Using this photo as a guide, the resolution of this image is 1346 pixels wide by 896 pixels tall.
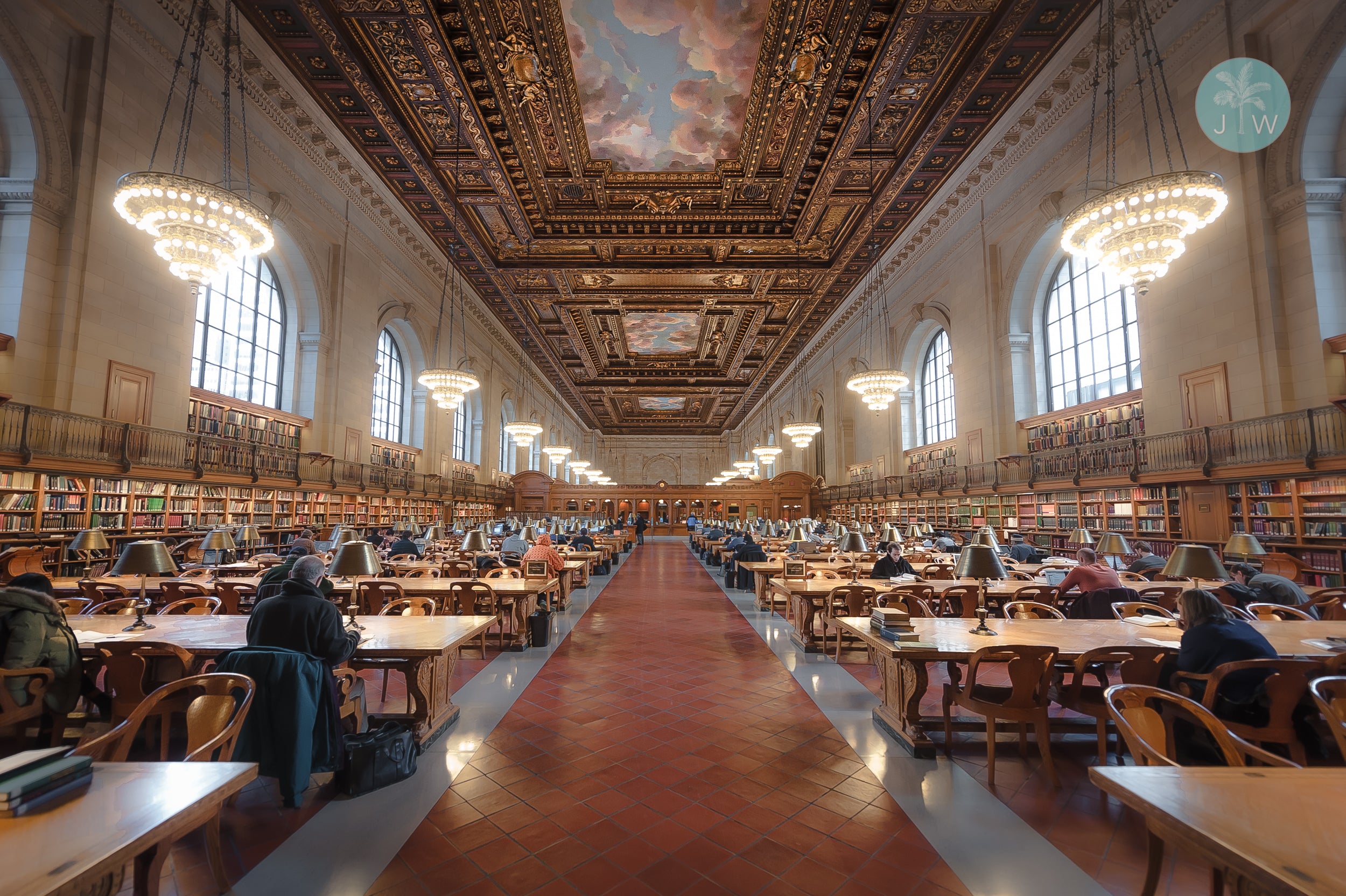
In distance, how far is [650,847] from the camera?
265 centimetres

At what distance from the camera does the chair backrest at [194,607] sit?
4555mm

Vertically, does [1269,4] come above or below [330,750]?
above

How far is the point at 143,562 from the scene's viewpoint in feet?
13.2

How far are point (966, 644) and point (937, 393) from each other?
14760 mm

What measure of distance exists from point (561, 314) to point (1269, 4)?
55.7 feet

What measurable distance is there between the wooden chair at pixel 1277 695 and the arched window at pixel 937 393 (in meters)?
13.5

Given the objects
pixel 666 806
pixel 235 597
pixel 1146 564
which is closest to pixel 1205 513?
pixel 1146 564

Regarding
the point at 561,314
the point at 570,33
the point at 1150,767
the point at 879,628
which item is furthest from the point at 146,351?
the point at 561,314

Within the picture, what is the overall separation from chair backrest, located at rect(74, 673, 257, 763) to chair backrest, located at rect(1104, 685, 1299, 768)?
306 cm

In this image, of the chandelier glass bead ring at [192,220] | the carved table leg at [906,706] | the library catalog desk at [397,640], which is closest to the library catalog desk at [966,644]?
the carved table leg at [906,706]

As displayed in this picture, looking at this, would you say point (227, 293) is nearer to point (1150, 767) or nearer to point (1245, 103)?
point (1150, 767)

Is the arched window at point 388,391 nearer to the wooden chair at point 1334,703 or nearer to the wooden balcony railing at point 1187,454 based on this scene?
the wooden balcony railing at point 1187,454

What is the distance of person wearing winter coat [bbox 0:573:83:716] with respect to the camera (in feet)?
9.56

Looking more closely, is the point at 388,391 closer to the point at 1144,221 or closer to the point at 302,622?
Answer: the point at 302,622
